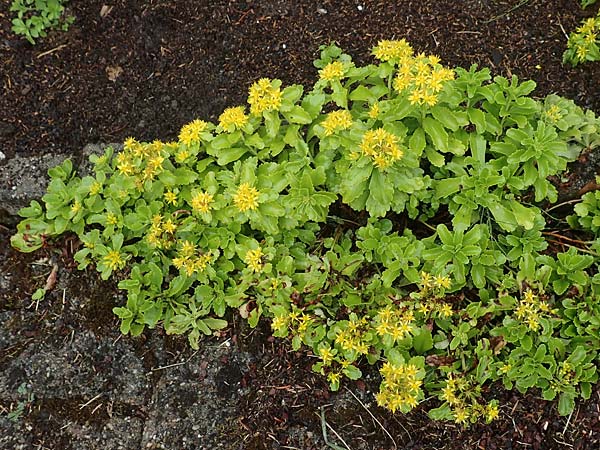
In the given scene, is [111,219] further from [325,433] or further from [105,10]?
[105,10]

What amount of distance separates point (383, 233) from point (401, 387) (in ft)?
2.11

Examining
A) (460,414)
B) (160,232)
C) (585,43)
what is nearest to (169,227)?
(160,232)

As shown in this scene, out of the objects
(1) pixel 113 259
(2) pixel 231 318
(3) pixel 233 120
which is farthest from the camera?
(2) pixel 231 318

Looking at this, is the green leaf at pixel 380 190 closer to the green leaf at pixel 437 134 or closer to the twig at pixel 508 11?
the green leaf at pixel 437 134

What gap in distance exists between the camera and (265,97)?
2.58 metres

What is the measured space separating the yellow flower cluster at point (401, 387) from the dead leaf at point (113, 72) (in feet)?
7.35

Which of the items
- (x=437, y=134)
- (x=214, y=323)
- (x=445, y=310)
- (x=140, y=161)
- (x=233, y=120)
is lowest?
(x=214, y=323)

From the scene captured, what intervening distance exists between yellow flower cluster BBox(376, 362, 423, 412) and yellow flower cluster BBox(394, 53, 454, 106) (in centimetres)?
99

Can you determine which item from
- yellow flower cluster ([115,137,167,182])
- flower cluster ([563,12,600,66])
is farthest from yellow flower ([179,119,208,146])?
flower cluster ([563,12,600,66])

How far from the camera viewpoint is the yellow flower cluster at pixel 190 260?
261 cm

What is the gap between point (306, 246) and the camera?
286 cm

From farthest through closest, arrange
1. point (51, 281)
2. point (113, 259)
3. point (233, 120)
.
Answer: point (51, 281) → point (113, 259) → point (233, 120)

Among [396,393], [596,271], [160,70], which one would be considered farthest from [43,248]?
[596,271]

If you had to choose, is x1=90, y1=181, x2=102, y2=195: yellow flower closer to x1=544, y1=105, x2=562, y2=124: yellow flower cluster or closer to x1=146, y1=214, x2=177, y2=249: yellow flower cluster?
x1=146, y1=214, x2=177, y2=249: yellow flower cluster
